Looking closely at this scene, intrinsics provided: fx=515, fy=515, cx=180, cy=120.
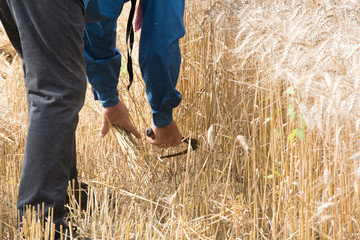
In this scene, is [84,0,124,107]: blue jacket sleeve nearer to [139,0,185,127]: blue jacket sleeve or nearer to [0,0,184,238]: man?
[139,0,185,127]: blue jacket sleeve

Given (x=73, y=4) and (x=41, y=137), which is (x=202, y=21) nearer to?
(x=73, y=4)

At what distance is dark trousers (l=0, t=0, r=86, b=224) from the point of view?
142 cm

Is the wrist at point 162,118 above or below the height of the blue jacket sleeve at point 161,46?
below

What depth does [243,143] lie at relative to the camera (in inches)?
60.1

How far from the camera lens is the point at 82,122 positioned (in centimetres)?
262

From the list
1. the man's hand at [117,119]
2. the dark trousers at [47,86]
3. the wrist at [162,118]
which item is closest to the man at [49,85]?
the dark trousers at [47,86]

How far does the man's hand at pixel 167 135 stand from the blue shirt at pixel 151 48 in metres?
0.03

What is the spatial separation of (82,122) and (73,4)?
1238 mm

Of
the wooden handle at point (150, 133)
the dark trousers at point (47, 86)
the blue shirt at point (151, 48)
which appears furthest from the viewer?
the wooden handle at point (150, 133)

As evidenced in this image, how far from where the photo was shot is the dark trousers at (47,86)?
142 centimetres

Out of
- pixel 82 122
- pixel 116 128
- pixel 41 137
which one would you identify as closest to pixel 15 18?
pixel 41 137

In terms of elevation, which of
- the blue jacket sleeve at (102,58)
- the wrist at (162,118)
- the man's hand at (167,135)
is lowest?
the man's hand at (167,135)

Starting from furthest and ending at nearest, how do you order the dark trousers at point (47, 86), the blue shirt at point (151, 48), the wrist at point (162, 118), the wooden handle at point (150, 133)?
1. the wooden handle at point (150, 133)
2. the wrist at point (162, 118)
3. the blue shirt at point (151, 48)
4. the dark trousers at point (47, 86)

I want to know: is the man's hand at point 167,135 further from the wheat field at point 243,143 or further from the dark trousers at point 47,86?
the dark trousers at point 47,86
